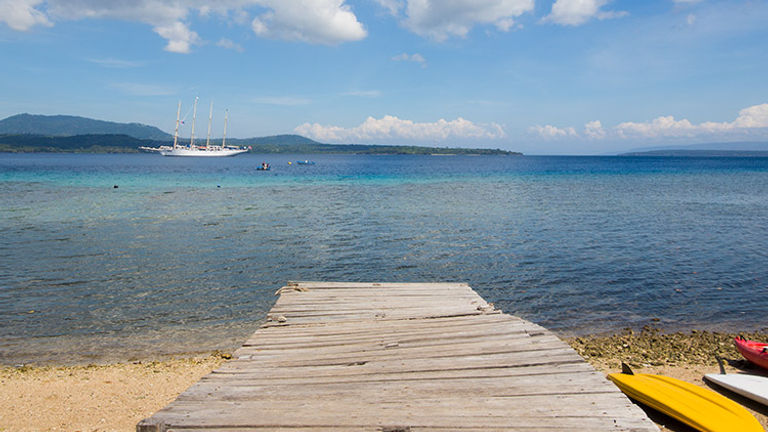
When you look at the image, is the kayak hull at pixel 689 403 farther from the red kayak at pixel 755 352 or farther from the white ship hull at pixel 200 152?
the white ship hull at pixel 200 152

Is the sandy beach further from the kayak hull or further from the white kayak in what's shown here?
the kayak hull

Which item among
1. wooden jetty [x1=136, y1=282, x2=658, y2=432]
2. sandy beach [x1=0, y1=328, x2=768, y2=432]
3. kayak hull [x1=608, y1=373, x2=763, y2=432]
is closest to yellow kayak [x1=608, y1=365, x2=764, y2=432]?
kayak hull [x1=608, y1=373, x2=763, y2=432]

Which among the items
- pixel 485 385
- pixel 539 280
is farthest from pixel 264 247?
pixel 485 385

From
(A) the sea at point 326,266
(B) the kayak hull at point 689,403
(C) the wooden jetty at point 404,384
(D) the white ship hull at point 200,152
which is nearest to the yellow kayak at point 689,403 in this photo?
(B) the kayak hull at point 689,403

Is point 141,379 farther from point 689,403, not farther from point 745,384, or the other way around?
point 745,384

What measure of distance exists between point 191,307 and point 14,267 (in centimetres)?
855

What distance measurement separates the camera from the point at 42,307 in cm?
1252

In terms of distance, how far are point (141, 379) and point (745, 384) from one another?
1055cm

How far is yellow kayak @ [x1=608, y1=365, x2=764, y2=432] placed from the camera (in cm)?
605

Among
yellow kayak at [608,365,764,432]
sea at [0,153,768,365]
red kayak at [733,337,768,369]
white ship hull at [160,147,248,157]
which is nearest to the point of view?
yellow kayak at [608,365,764,432]

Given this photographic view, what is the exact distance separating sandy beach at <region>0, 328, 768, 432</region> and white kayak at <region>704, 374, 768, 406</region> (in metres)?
0.14

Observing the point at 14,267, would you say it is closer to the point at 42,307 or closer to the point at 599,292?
the point at 42,307

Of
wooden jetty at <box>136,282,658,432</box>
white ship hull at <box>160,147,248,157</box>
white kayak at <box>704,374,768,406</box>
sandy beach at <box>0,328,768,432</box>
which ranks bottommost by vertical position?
sandy beach at <box>0,328,768,432</box>

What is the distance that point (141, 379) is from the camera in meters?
8.62
